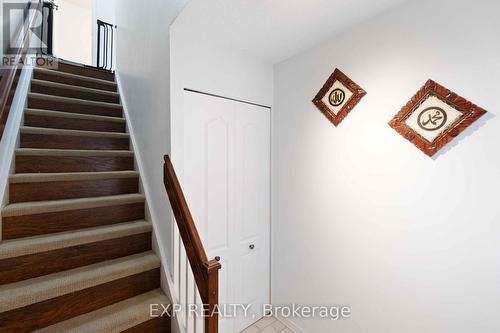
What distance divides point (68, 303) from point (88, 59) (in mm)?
5022

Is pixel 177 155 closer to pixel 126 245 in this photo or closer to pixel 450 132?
pixel 126 245

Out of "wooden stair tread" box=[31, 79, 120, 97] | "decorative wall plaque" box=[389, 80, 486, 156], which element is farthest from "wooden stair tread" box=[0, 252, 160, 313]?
"wooden stair tread" box=[31, 79, 120, 97]

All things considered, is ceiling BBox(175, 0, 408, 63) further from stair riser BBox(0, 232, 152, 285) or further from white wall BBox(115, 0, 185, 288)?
stair riser BBox(0, 232, 152, 285)

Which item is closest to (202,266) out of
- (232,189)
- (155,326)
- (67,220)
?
(155,326)

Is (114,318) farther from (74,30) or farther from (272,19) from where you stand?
(74,30)

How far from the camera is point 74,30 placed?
4.45 metres

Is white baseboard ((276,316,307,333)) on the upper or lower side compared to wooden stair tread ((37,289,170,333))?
lower

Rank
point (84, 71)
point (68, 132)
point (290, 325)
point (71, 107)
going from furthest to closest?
point (84, 71), point (71, 107), point (290, 325), point (68, 132)

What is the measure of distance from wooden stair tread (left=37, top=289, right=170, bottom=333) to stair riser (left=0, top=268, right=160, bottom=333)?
0.03 metres

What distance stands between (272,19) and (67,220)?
6.57 feet

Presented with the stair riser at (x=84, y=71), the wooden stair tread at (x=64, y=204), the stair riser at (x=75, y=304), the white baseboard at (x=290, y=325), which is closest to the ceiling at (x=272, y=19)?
the wooden stair tread at (x=64, y=204)

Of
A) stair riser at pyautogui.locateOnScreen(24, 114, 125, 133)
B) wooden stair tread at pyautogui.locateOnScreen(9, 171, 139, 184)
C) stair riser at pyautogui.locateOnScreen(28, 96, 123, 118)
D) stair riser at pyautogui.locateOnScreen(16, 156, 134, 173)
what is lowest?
wooden stair tread at pyautogui.locateOnScreen(9, 171, 139, 184)

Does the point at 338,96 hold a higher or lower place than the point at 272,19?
lower

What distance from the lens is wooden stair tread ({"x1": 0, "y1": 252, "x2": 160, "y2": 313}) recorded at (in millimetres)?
1127
